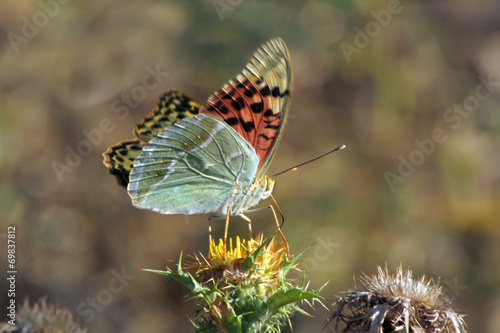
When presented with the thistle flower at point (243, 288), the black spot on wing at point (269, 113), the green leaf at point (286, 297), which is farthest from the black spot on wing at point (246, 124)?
the green leaf at point (286, 297)

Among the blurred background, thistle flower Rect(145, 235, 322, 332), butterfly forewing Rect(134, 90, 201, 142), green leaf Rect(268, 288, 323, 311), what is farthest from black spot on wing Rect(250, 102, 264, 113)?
the blurred background

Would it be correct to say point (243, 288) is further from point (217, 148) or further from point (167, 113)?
point (167, 113)

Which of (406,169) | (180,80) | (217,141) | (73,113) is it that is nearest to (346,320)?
(217,141)

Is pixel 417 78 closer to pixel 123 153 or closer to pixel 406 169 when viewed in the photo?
pixel 406 169

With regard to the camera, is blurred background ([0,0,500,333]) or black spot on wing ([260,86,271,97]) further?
blurred background ([0,0,500,333])

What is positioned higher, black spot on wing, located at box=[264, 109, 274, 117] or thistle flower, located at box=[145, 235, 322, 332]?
black spot on wing, located at box=[264, 109, 274, 117]

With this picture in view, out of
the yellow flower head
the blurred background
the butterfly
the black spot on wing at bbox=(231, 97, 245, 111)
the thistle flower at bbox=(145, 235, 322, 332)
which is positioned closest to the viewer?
the thistle flower at bbox=(145, 235, 322, 332)

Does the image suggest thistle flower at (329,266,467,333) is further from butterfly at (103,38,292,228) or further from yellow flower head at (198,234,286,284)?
butterfly at (103,38,292,228)
